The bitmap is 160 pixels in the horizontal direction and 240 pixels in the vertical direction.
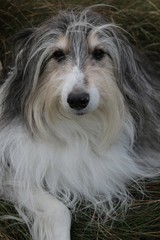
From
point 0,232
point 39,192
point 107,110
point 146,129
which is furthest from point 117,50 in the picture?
point 0,232

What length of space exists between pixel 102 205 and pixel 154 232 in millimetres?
297

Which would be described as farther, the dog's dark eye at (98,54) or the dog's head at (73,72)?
the dog's dark eye at (98,54)

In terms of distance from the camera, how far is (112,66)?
3.02m

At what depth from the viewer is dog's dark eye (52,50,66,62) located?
2.98 m

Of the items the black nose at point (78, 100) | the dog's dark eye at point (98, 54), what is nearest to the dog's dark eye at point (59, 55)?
the dog's dark eye at point (98, 54)

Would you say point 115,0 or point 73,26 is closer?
point 73,26

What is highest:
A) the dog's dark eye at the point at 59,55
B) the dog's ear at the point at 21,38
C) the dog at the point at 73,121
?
the dog's ear at the point at 21,38

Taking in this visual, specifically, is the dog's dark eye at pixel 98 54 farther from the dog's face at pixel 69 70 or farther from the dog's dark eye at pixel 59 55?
the dog's dark eye at pixel 59 55

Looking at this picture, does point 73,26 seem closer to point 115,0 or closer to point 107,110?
point 107,110

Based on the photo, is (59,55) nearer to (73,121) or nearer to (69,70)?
(69,70)

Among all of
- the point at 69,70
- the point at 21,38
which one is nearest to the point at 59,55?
the point at 69,70

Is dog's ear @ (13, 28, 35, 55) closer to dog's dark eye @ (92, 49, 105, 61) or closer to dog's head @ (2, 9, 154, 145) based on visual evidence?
dog's head @ (2, 9, 154, 145)

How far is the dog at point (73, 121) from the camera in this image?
295 centimetres

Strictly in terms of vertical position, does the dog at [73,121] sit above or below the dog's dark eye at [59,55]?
below
